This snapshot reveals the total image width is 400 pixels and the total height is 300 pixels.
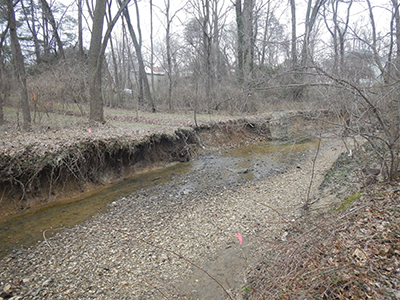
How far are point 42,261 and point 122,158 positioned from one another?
439 cm

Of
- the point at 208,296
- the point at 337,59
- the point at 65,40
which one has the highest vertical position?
the point at 65,40

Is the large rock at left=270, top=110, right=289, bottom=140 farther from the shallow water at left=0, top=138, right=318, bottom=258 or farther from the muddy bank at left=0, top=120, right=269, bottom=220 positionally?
the muddy bank at left=0, top=120, right=269, bottom=220

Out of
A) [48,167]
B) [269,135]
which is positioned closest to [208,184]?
[48,167]

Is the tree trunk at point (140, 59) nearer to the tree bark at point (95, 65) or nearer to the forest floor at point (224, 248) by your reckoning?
the tree bark at point (95, 65)

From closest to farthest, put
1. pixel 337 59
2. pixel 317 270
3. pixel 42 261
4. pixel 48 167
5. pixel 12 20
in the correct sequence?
pixel 317 270, pixel 42 261, pixel 337 59, pixel 48 167, pixel 12 20

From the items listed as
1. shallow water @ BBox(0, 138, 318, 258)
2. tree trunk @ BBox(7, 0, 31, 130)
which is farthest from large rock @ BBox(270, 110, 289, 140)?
tree trunk @ BBox(7, 0, 31, 130)

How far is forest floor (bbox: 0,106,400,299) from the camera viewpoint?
243 centimetres

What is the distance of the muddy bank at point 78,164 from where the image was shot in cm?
568

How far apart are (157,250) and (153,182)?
3546 mm

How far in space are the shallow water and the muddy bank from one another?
37 cm

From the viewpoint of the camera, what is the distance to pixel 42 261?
3.98 m

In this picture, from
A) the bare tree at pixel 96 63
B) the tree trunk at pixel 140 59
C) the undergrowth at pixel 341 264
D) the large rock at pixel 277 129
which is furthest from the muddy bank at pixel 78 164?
the tree trunk at pixel 140 59

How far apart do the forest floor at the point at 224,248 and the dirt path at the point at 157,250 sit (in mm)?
18

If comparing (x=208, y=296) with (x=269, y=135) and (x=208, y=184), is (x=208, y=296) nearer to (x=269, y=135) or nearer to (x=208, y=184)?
(x=208, y=184)
